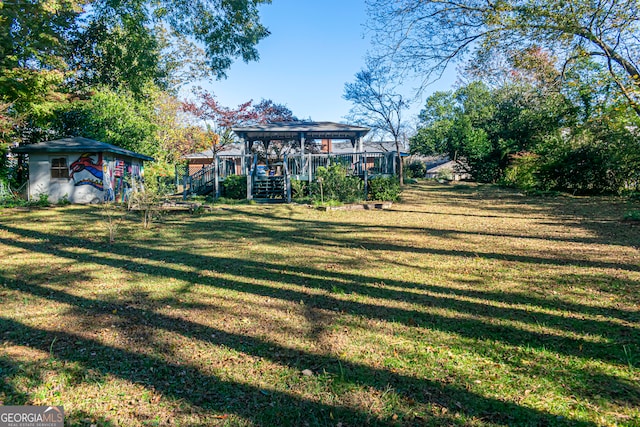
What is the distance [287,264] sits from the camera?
5.86 meters

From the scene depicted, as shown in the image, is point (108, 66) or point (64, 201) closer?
point (64, 201)

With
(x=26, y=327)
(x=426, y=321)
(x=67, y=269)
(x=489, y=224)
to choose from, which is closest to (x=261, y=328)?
(x=426, y=321)

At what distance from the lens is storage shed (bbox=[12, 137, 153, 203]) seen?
52.4 ft

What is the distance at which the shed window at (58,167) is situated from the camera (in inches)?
641

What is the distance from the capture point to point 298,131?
63.7 ft

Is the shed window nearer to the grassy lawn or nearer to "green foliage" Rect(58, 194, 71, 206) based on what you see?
"green foliage" Rect(58, 194, 71, 206)

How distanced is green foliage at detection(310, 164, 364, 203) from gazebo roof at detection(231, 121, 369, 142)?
5289mm

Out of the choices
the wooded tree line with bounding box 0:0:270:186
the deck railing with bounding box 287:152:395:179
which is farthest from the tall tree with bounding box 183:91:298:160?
the deck railing with bounding box 287:152:395:179

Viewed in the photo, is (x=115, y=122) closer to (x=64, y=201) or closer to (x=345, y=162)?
(x=64, y=201)

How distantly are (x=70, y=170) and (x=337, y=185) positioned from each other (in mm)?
11969

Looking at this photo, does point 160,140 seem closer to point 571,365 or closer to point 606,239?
point 606,239

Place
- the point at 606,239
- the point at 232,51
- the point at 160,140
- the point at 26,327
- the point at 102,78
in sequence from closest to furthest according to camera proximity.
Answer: the point at 26,327
the point at 606,239
the point at 232,51
the point at 102,78
the point at 160,140

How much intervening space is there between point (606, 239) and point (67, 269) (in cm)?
962

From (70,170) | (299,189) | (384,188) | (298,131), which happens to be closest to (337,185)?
(299,189)
